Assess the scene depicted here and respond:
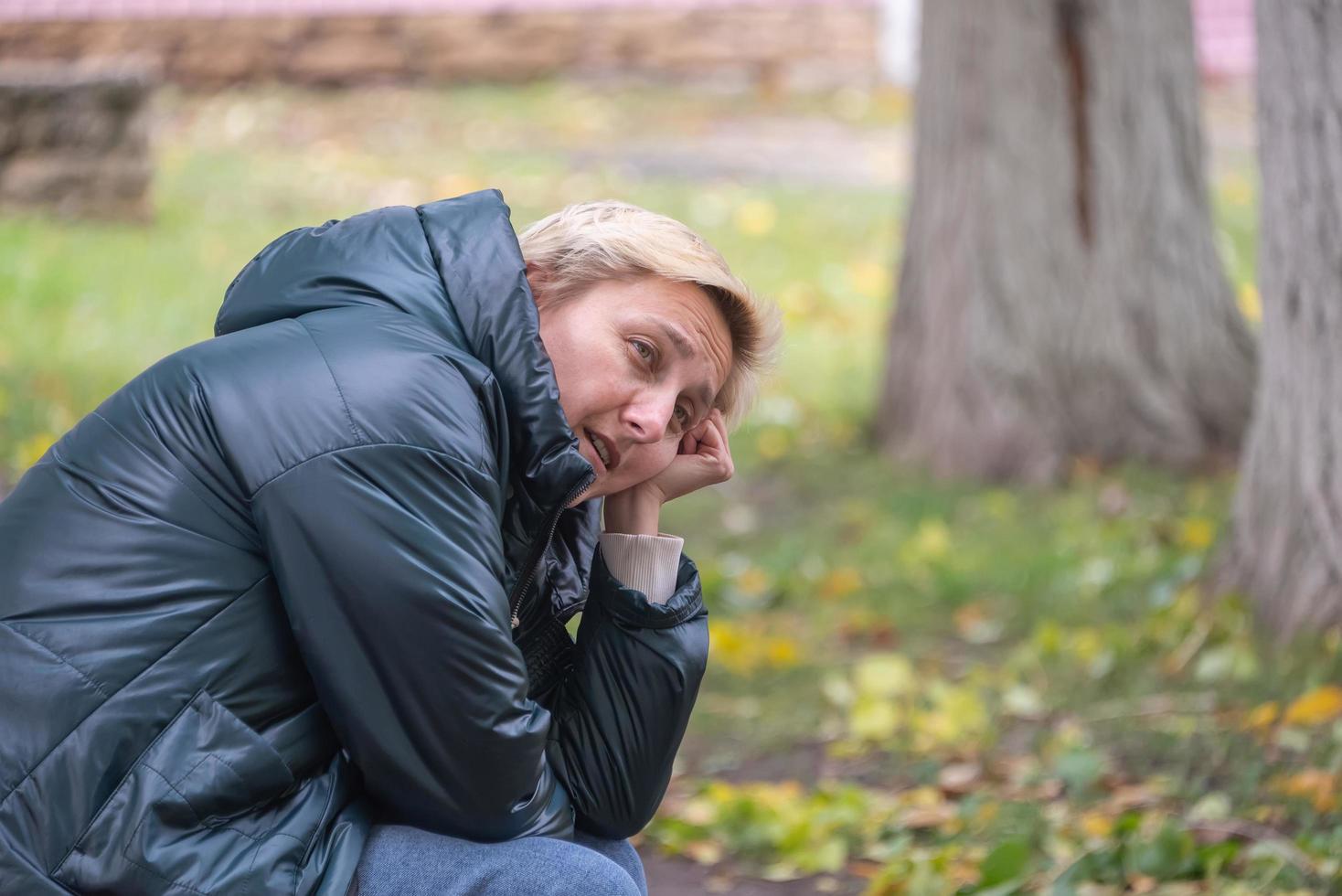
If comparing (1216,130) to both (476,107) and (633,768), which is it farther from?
(633,768)

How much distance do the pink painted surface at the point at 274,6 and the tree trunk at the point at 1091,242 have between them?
7551 millimetres

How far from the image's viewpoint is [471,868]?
1964 millimetres

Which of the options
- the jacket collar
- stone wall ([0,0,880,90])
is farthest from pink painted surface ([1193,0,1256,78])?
the jacket collar

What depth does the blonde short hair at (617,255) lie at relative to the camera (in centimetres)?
216

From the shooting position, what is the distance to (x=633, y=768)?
2.25 meters

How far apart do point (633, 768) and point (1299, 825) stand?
1.49 meters

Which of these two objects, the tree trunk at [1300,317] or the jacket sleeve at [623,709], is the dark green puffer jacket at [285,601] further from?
the tree trunk at [1300,317]

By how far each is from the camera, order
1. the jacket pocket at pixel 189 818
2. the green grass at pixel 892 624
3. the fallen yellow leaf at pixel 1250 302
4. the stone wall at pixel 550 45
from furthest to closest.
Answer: the stone wall at pixel 550 45
the fallen yellow leaf at pixel 1250 302
the green grass at pixel 892 624
the jacket pocket at pixel 189 818

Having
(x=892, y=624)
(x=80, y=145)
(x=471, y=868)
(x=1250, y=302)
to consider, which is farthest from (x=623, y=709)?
(x=80, y=145)

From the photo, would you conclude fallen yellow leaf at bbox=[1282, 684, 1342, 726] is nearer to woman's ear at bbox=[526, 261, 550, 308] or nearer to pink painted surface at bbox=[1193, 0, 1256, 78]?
woman's ear at bbox=[526, 261, 550, 308]

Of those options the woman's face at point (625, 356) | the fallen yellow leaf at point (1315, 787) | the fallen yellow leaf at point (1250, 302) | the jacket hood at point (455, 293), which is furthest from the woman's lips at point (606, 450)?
the fallen yellow leaf at point (1250, 302)

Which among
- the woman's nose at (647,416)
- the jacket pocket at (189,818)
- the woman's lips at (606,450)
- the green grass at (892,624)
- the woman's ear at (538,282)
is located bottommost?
the green grass at (892,624)

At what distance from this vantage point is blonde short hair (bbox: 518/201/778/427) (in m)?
2.16

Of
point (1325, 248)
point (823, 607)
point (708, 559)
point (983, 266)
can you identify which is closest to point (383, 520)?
point (1325, 248)
